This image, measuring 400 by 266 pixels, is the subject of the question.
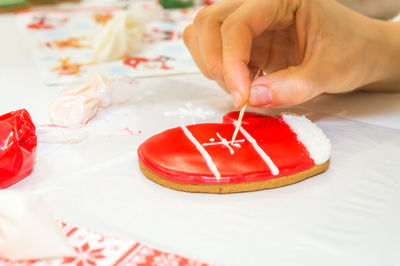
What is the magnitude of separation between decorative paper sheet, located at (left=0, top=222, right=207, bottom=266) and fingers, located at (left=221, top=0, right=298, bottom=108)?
0.27 metres

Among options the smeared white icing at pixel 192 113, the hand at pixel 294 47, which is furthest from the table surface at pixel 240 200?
the hand at pixel 294 47

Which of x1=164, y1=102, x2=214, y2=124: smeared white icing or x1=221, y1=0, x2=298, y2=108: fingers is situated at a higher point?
x1=221, y1=0, x2=298, y2=108: fingers

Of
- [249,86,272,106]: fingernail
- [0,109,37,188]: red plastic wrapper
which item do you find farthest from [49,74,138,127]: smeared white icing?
[249,86,272,106]: fingernail

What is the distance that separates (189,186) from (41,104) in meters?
0.47

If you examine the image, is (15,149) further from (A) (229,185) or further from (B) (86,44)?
(B) (86,44)

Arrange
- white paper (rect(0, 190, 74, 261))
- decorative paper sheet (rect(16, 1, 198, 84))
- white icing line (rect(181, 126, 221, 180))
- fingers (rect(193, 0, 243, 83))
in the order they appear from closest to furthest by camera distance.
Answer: white paper (rect(0, 190, 74, 261)) < white icing line (rect(181, 126, 221, 180)) < fingers (rect(193, 0, 243, 83)) < decorative paper sheet (rect(16, 1, 198, 84))

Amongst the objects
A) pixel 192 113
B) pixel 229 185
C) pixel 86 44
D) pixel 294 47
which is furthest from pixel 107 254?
pixel 86 44

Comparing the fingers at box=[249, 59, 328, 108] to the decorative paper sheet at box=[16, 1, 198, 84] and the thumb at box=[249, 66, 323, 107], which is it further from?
the decorative paper sheet at box=[16, 1, 198, 84]

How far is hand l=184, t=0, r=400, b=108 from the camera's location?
75 centimetres

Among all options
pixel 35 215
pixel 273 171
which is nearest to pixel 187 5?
pixel 273 171

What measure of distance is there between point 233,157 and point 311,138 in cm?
14

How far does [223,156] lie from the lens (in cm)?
72

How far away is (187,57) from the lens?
1289mm

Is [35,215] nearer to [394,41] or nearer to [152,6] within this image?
[394,41]
